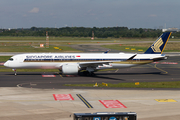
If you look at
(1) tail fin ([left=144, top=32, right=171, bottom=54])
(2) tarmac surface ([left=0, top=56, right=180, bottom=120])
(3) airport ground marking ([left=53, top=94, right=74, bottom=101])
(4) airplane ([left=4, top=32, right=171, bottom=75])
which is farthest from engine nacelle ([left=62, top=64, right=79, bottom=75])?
(1) tail fin ([left=144, top=32, right=171, bottom=54])

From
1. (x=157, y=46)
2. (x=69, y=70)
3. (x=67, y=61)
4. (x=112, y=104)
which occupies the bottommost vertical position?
(x=112, y=104)

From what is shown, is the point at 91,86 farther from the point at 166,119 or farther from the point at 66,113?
the point at 166,119

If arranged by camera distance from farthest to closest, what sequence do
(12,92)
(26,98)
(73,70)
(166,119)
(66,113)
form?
(73,70) < (12,92) < (26,98) < (66,113) < (166,119)

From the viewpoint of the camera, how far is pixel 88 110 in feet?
79.8

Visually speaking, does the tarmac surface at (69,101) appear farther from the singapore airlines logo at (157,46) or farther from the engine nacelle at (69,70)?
the singapore airlines logo at (157,46)

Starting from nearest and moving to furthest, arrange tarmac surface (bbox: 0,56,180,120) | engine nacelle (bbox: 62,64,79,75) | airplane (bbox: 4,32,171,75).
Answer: tarmac surface (bbox: 0,56,180,120)
engine nacelle (bbox: 62,64,79,75)
airplane (bbox: 4,32,171,75)

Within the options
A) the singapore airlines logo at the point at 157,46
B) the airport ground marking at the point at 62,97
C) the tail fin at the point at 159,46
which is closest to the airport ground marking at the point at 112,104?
the airport ground marking at the point at 62,97

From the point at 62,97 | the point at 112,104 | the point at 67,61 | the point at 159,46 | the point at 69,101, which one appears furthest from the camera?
the point at 159,46

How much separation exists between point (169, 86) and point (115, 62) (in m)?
13.2

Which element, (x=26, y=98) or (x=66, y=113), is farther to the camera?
(x=26, y=98)

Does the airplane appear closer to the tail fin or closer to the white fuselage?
the white fuselage

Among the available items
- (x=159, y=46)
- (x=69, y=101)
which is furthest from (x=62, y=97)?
(x=159, y=46)

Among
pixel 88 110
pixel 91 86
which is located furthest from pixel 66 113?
pixel 91 86

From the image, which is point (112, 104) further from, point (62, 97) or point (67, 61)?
point (67, 61)
